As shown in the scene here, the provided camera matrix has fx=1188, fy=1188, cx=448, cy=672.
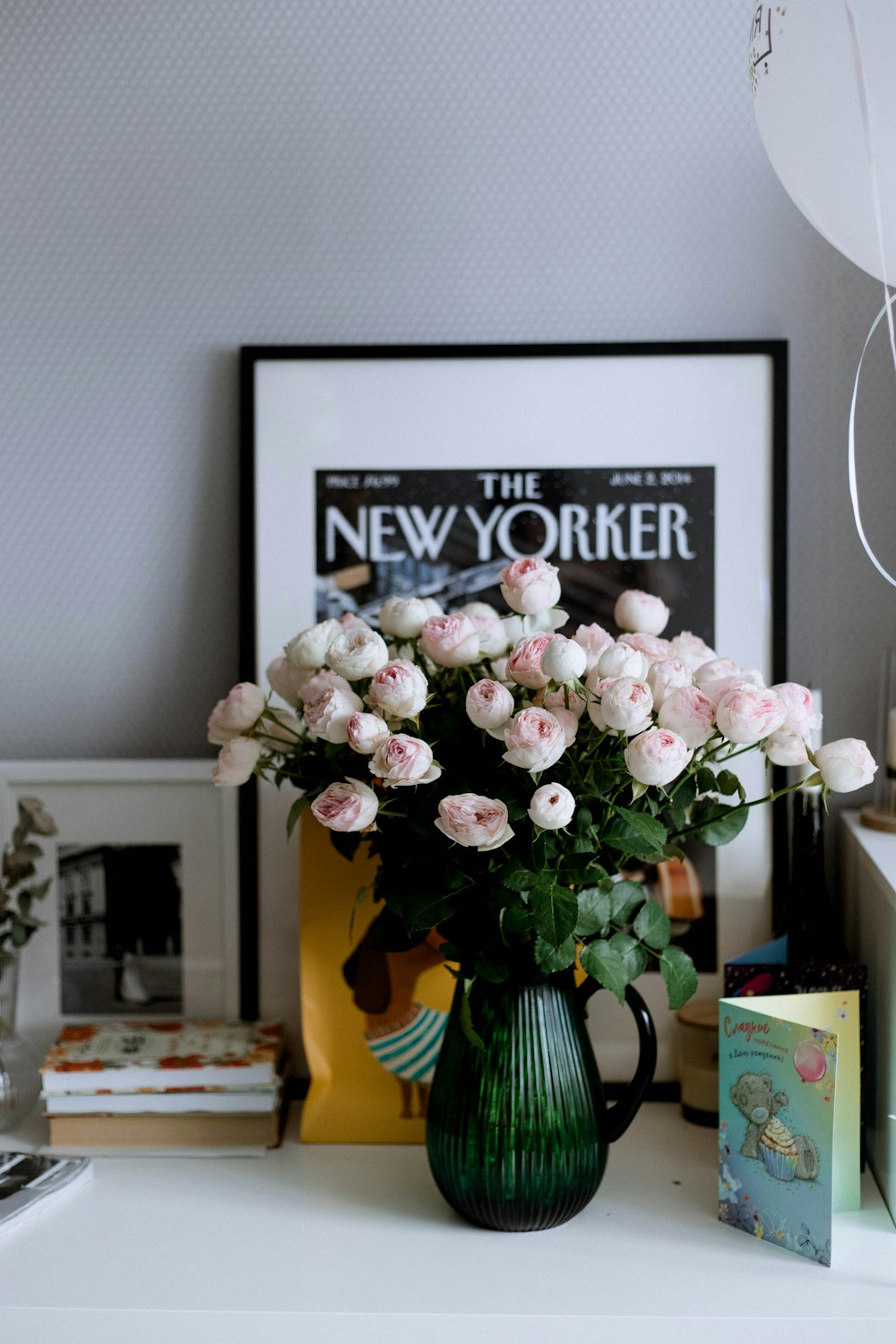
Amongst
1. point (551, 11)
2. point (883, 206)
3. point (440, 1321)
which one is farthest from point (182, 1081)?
point (551, 11)

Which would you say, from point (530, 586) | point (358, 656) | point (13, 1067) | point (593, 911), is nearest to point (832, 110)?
point (530, 586)

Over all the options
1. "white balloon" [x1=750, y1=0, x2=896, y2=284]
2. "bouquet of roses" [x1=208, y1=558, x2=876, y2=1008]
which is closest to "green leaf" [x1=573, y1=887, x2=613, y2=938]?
"bouquet of roses" [x1=208, y1=558, x2=876, y2=1008]

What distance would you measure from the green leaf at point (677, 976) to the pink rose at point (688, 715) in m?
0.19

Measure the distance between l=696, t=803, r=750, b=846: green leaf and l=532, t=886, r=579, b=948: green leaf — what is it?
0.54 feet

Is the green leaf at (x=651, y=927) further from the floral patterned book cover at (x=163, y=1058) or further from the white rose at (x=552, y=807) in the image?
the floral patterned book cover at (x=163, y=1058)

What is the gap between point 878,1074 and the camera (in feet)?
3.16

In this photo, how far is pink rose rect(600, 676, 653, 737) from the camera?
31.0 inches

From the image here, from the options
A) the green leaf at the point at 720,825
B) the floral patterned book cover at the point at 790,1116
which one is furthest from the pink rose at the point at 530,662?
the floral patterned book cover at the point at 790,1116

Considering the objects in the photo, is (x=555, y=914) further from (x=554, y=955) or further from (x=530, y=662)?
(x=530, y=662)

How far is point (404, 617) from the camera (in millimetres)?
915

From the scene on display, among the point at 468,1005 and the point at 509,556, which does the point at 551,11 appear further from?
the point at 468,1005

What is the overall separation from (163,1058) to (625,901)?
449 mm

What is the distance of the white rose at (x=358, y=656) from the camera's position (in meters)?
0.85

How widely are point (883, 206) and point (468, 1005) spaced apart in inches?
24.6
